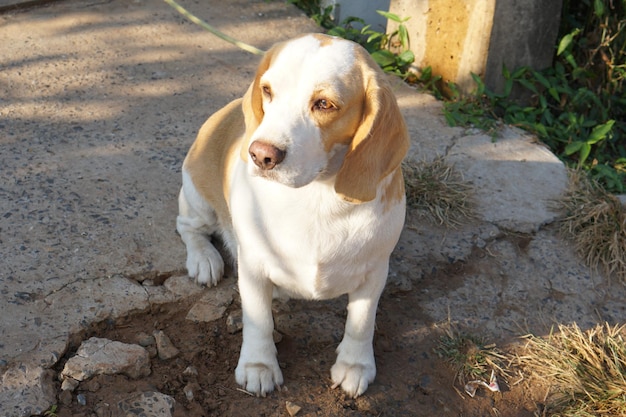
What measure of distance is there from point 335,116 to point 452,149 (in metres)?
2.52

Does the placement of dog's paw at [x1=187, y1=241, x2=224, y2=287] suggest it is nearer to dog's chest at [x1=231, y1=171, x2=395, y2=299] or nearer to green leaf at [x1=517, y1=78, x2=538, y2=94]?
dog's chest at [x1=231, y1=171, x2=395, y2=299]

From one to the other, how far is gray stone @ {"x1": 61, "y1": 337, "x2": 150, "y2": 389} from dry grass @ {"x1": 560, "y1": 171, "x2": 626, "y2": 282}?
8.25ft

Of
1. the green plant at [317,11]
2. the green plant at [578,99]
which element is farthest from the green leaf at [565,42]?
the green plant at [317,11]

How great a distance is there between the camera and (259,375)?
10.3ft

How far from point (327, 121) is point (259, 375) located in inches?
48.0

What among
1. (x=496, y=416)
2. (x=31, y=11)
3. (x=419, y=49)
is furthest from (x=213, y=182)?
(x=31, y=11)

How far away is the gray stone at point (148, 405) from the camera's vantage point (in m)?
2.95

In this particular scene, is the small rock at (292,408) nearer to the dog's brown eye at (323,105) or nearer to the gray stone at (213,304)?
the gray stone at (213,304)

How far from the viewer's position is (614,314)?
3893 millimetres

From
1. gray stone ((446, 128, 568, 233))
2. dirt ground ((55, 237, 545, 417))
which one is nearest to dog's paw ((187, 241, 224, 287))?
dirt ground ((55, 237, 545, 417))

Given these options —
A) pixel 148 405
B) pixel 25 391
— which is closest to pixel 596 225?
pixel 148 405

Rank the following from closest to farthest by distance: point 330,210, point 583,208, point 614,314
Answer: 1. point 330,210
2. point 614,314
3. point 583,208

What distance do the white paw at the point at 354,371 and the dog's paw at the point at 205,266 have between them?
0.77 m

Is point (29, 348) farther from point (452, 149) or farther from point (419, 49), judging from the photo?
point (419, 49)
